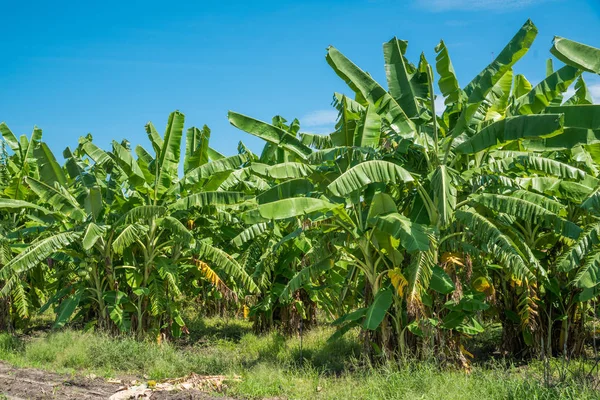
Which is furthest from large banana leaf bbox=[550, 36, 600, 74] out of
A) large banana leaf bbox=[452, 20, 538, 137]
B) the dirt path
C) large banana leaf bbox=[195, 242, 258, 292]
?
large banana leaf bbox=[195, 242, 258, 292]

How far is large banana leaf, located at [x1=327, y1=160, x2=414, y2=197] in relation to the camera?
28.8ft

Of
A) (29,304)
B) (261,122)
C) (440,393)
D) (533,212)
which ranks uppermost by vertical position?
(261,122)

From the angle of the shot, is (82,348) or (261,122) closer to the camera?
(261,122)

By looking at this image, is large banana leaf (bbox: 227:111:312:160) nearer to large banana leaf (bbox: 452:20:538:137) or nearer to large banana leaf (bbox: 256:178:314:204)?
large banana leaf (bbox: 256:178:314:204)

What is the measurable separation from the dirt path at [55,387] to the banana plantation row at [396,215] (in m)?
2.36

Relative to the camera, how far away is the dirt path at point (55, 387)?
9133 millimetres

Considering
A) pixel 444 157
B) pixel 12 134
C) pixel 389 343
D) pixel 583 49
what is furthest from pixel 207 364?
pixel 12 134

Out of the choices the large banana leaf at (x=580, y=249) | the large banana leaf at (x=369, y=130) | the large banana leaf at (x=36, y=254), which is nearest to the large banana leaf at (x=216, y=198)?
the large banana leaf at (x=36, y=254)

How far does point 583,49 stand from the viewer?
8727 millimetres

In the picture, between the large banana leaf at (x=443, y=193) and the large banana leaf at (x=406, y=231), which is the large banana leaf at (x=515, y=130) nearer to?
the large banana leaf at (x=443, y=193)

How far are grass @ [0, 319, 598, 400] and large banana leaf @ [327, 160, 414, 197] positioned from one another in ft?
9.31

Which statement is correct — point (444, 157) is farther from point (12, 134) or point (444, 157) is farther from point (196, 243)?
point (12, 134)

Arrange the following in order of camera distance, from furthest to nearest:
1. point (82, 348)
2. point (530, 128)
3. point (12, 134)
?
point (12, 134), point (82, 348), point (530, 128)

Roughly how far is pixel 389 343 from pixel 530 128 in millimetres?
4324
